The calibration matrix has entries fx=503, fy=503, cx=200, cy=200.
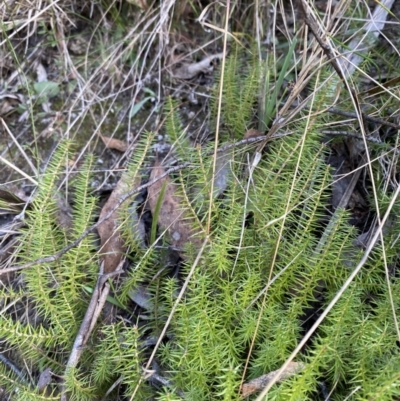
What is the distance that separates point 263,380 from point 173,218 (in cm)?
71

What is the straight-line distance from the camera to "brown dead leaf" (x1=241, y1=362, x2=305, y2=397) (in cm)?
141

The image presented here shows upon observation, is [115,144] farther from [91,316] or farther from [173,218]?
[91,316]

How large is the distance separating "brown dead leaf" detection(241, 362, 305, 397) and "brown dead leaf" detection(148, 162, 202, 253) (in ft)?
1.68

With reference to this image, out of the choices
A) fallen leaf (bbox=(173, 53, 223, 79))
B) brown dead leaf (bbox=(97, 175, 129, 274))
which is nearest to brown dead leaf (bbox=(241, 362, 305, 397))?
brown dead leaf (bbox=(97, 175, 129, 274))

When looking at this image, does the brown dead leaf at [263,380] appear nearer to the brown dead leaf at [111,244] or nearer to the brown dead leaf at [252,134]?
the brown dead leaf at [111,244]

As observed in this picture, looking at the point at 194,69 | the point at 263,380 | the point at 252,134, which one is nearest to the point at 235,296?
the point at 263,380

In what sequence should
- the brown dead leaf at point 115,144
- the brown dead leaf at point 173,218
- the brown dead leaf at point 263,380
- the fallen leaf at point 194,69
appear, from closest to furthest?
the brown dead leaf at point 263,380, the brown dead leaf at point 173,218, the brown dead leaf at point 115,144, the fallen leaf at point 194,69

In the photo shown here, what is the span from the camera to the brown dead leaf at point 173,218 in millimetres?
1824

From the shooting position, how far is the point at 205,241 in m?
1.64

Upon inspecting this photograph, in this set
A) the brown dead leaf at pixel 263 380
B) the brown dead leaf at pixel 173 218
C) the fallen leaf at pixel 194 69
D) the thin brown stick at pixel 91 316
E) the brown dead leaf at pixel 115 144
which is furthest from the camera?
the fallen leaf at pixel 194 69

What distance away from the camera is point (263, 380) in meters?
1.43

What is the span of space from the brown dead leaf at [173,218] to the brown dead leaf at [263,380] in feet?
1.68

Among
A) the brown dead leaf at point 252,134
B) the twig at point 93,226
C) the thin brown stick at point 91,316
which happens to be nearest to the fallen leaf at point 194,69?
the brown dead leaf at point 252,134

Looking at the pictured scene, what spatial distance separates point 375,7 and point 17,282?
193cm
